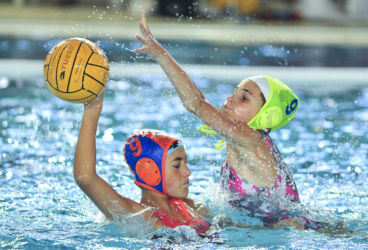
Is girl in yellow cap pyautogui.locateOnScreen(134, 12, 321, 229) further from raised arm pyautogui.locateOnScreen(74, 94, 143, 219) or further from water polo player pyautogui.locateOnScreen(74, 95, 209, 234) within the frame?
raised arm pyautogui.locateOnScreen(74, 94, 143, 219)

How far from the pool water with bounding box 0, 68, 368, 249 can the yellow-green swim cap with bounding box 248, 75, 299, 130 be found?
628 mm

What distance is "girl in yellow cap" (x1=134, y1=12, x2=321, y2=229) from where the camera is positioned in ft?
13.3

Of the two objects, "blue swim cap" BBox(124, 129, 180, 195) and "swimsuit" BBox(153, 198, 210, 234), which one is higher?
"blue swim cap" BBox(124, 129, 180, 195)

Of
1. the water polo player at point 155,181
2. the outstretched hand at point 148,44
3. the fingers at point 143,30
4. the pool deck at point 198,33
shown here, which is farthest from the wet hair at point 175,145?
the pool deck at point 198,33

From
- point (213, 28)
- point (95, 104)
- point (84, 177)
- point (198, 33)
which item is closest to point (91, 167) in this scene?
point (84, 177)

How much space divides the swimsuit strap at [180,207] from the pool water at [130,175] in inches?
3.0

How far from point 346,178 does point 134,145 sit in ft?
8.93

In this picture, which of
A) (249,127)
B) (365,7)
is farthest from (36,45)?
(365,7)

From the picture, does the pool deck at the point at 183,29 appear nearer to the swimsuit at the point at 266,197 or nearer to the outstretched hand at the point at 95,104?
the swimsuit at the point at 266,197

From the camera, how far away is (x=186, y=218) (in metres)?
3.81

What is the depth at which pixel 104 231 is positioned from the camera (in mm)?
3994

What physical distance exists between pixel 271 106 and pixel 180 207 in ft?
3.03

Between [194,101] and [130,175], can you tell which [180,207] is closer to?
[194,101]

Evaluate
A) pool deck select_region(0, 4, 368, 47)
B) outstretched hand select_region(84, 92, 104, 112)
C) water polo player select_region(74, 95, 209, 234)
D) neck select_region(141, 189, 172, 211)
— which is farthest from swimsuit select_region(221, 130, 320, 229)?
pool deck select_region(0, 4, 368, 47)
